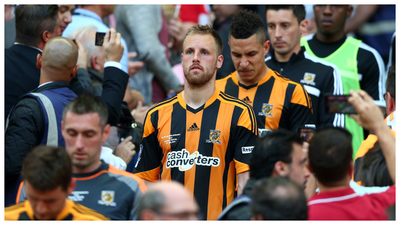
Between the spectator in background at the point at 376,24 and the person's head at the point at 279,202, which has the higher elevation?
the spectator in background at the point at 376,24

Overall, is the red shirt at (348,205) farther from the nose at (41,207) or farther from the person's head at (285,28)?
the person's head at (285,28)

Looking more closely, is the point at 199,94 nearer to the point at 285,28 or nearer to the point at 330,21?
the point at 285,28

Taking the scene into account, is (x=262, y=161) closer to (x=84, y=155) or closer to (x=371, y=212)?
(x=371, y=212)

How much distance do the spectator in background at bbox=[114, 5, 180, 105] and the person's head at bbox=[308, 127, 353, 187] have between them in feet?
14.5

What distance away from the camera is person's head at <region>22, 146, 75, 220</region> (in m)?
3.17

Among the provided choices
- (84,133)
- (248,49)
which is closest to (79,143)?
(84,133)

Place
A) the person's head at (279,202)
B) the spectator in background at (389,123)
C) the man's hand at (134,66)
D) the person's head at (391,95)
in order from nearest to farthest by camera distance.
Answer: the person's head at (279,202) → the spectator in background at (389,123) → the person's head at (391,95) → the man's hand at (134,66)

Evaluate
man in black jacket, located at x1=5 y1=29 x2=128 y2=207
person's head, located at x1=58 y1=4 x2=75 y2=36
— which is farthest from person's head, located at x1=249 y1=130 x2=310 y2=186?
person's head, located at x1=58 y1=4 x2=75 y2=36

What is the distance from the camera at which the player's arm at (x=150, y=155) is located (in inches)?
184

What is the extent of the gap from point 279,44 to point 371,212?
10.7 ft

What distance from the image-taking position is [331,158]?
11.2 feet

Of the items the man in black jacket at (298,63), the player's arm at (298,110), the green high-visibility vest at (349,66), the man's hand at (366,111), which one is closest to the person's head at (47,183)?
the man's hand at (366,111)

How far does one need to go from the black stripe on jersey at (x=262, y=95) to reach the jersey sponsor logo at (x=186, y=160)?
0.94 metres

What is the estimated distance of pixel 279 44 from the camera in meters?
6.18
